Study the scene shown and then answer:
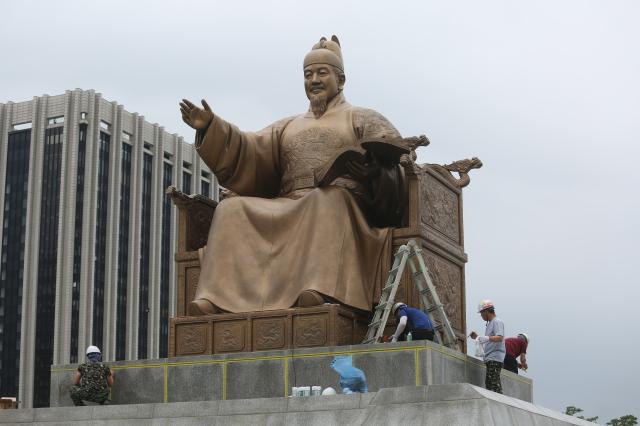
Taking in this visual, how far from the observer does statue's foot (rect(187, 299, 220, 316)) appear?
12537 millimetres

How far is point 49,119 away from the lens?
50656 millimetres

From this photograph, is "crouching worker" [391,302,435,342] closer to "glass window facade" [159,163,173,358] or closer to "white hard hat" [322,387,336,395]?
"white hard hat" [322,387,336,395]

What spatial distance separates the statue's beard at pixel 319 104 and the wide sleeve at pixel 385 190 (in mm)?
658

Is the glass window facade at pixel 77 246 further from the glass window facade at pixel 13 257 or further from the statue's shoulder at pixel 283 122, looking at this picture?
the statue's shoulder at pixel 283 122

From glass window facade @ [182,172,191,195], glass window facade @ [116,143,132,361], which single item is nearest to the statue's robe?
glass window facade @ [116,143,132,361]

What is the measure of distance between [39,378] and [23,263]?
4.91 meters

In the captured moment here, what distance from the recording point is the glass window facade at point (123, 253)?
162 feet

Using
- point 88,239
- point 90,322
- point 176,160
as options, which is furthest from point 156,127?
point 90,322

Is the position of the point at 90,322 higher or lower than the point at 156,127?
lower

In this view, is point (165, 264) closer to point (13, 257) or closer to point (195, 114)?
point (13, 257)

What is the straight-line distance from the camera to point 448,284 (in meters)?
13.2

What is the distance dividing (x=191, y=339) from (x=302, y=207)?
1816mm

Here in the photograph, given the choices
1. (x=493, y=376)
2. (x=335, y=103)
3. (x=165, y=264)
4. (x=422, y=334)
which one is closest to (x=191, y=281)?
(x=335, y=103)

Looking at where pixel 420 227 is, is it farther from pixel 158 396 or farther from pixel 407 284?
pixel 158 396
